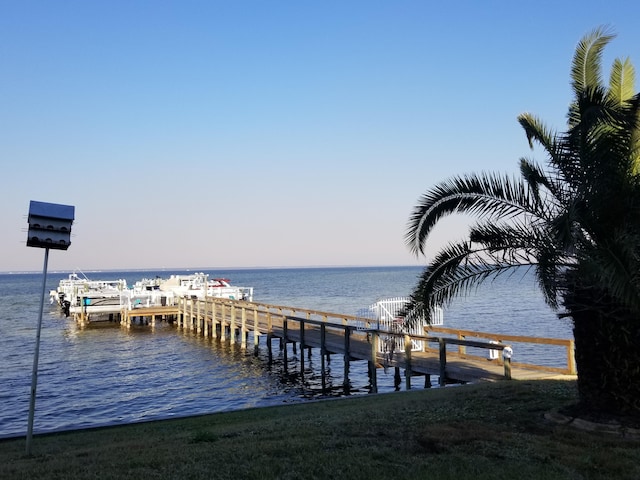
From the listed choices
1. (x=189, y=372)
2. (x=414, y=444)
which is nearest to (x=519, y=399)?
(x=414, y=444)

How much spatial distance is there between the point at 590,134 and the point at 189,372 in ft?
68.8

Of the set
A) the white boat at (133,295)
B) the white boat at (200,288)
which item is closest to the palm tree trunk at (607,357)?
the white boat at (133,295)

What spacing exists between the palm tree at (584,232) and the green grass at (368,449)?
1.32 meters

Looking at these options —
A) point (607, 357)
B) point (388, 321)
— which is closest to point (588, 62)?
point (607, 357)

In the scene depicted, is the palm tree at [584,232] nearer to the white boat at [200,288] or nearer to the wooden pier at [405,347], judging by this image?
the wooden pier at [405,347]

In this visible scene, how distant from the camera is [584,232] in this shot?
8234 millimetres

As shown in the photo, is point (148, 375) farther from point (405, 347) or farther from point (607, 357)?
point (607, 357)

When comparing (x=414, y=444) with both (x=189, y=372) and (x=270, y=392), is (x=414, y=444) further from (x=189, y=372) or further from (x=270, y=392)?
(x=189, y=372)

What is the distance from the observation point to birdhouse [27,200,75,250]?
7.99m

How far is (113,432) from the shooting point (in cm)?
1033

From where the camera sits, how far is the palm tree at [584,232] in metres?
7.73

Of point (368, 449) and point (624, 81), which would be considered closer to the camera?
point (368, 449)

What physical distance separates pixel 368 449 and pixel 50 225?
17.8ft

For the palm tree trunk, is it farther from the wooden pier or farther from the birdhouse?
the birdhouse
